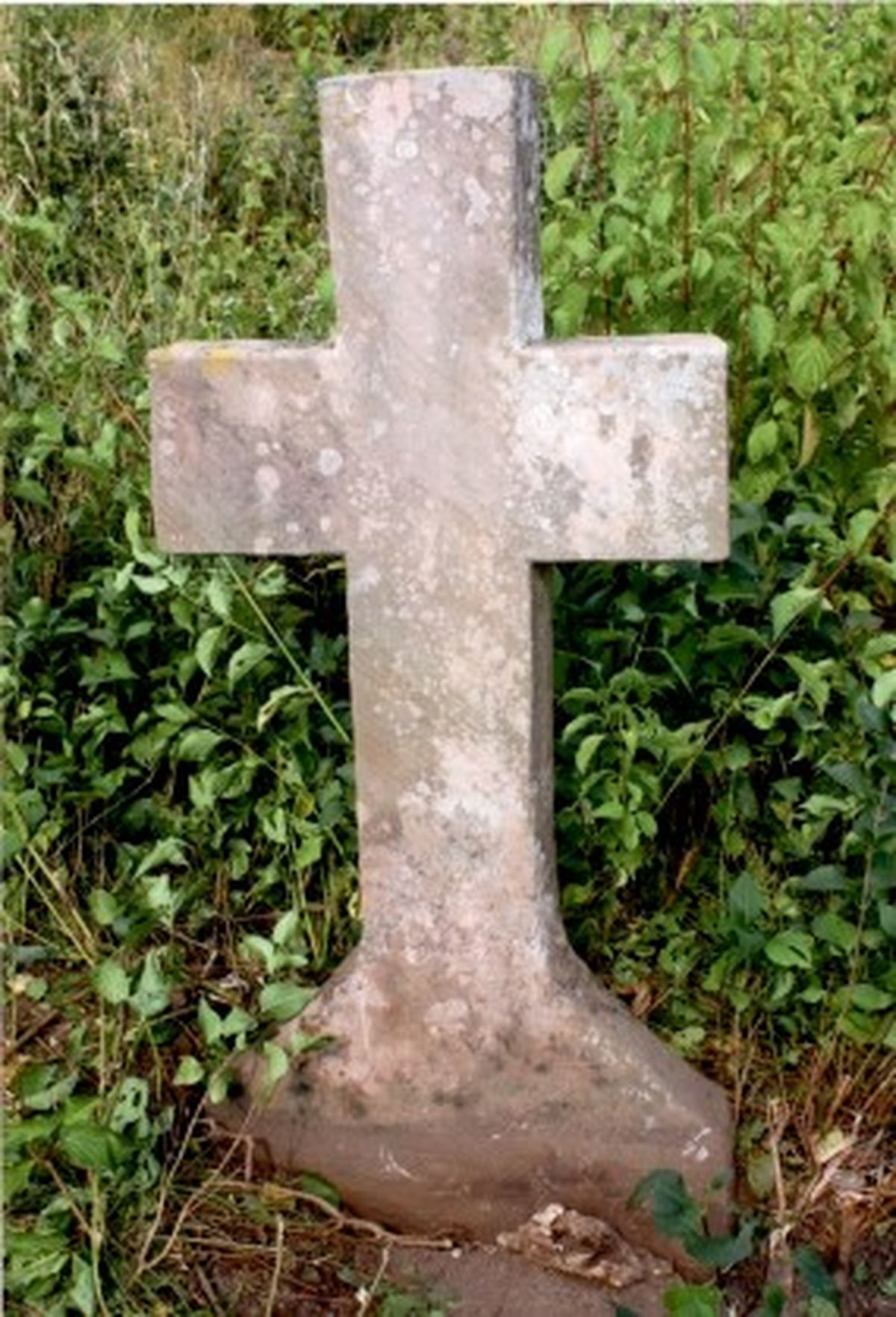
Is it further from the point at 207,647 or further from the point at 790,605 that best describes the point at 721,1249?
the point at 207,647

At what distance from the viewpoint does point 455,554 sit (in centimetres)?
241

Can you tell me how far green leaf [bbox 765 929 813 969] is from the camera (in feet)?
8.51

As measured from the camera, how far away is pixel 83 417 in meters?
3.40

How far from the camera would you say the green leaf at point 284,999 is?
2650mm

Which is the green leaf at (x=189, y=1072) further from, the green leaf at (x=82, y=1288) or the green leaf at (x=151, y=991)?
the green leaf at (x=82, y=1288)

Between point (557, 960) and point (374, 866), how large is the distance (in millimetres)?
283

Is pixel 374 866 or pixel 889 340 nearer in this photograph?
pixel 374 866

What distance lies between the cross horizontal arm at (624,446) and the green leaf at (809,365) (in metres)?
0.56

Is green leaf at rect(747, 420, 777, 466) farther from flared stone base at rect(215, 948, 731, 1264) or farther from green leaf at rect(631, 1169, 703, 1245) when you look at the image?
green leaf at rect(631, 1169, 703, 1245)

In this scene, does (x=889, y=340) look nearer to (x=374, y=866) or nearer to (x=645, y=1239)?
(x=374, y=866)

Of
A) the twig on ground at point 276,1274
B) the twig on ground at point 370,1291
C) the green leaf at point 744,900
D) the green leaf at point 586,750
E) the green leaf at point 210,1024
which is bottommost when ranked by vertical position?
the twig on ground at point 370,1291

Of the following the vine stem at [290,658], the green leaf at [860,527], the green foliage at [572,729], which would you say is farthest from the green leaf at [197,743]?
the green leaf at [860,527]

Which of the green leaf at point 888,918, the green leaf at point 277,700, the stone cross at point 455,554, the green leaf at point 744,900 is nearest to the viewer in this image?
the stone cross at point 455,554

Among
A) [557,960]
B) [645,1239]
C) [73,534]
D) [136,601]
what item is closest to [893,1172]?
[645,1239]
